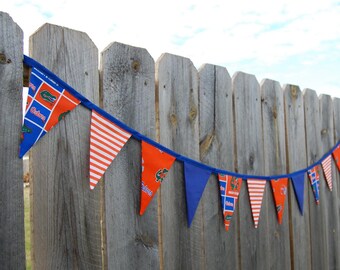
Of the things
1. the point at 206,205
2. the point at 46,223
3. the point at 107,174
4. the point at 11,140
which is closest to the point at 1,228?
the point at 46,223

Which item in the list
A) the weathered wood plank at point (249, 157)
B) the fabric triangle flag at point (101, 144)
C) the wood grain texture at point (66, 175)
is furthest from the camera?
the weathered wood plank at point (249, 157)

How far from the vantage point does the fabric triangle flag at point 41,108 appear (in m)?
1.75

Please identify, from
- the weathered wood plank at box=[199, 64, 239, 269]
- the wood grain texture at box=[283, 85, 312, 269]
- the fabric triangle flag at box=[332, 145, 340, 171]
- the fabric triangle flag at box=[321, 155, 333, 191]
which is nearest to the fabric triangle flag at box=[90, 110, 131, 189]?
the weathered wood plank at box=[199, 64, 239, 269]

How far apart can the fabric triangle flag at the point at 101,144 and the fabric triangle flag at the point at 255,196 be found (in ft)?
3.84

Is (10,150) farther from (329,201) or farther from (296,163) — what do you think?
(329,201)

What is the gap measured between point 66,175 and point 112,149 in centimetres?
26

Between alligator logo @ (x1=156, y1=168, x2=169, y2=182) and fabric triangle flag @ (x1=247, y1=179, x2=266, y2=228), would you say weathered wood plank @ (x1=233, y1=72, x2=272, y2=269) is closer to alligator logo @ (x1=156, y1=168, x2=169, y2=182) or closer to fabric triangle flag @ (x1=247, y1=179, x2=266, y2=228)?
fabric triangle flag @ (x1=247, y1=179, x2=266, y2=228)

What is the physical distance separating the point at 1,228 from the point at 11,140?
0.37 metres

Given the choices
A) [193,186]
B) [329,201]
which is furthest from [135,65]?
[329,201]

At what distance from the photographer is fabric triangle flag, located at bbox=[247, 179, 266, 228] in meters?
2.80

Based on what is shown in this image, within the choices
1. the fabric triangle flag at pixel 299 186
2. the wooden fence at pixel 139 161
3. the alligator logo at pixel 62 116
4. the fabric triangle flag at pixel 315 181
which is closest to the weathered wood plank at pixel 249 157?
the wooden fence at pixel 139 161

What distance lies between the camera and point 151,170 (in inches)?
84.8

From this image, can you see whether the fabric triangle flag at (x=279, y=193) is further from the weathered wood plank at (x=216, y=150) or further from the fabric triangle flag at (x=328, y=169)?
the fabric triangle flag at (x=328, y=169)

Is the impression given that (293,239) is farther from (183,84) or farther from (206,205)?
(183,84)
